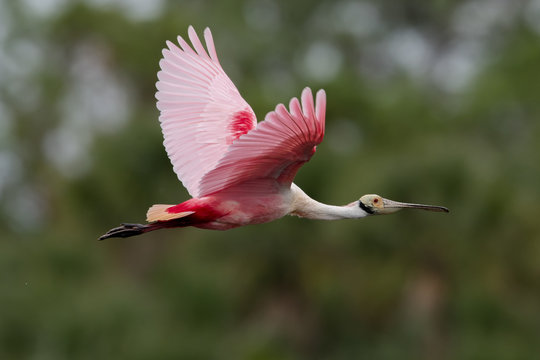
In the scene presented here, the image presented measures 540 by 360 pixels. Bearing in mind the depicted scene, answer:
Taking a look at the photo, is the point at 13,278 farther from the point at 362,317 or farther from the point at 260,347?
the point at 362,317

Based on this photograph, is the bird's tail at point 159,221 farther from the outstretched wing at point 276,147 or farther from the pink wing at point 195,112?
the pink wing at point 195,112

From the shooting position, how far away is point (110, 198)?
1598cm

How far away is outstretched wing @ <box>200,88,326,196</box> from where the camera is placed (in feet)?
16.3

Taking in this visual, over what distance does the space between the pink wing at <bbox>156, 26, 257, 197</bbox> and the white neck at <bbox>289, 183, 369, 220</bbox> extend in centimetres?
45

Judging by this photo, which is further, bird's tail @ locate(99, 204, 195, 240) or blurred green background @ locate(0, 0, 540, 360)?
blurred green background @ locate(0, 0, 540, 360)

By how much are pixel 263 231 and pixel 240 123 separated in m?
9.56

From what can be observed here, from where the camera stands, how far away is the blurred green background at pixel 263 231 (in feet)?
45.6

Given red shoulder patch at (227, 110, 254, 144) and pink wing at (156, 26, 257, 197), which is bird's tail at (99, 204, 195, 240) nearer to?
pink wing at (156, 26, 257, 197)

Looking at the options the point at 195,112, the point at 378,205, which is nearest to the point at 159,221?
the point at 195,112

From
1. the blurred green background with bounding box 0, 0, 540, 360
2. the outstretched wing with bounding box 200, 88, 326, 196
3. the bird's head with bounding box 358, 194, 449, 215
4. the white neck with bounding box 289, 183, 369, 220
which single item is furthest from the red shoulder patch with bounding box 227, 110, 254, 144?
the blurred green background with bounding box 0, 0, 540, 360

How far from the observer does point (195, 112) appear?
245 inches

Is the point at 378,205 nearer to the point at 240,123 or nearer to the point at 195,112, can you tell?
the point at 240,123

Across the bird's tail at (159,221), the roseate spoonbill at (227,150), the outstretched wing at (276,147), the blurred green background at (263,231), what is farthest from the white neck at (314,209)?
the blurred green background at (263,231)

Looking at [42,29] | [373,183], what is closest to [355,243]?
[373,183]
